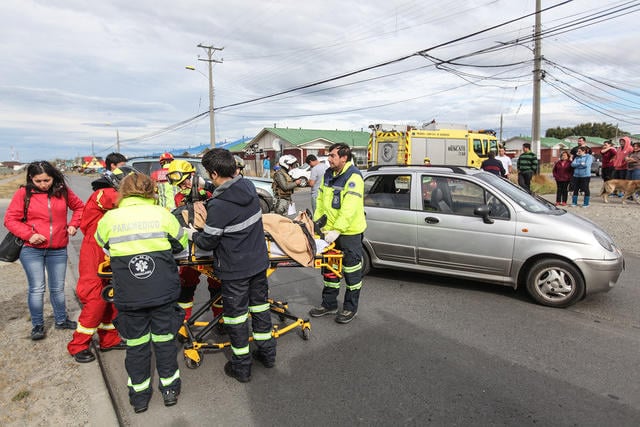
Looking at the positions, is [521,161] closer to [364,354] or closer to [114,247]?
[364,354]

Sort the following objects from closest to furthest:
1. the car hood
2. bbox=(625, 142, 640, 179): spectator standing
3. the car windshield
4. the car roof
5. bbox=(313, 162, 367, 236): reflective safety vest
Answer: bbox=(313, 162, 367, 236): reflective safety vest
the car hood
the car windshield
the car roof
bbox=(625, 142, 640, 179): spectator standing

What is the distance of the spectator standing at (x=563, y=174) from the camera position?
11.5m

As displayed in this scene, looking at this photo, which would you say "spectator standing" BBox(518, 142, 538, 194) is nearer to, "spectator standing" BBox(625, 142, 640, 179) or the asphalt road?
"spectator standing" BBox(625, 142, 640, 179)

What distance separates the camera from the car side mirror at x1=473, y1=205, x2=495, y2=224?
4.95m

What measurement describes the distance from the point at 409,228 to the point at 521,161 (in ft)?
27.9

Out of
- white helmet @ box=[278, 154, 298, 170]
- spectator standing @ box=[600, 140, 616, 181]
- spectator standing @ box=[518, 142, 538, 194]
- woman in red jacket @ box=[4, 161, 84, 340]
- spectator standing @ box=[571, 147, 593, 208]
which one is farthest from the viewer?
spectator standing @ box=[600, 140, 616, 181]

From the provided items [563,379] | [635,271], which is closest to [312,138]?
[635,271]

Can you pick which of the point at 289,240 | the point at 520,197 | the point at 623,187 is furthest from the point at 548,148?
the point at 289,240

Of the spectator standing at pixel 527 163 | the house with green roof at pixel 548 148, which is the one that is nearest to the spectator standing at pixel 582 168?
the spectator standing at pixel 527 163

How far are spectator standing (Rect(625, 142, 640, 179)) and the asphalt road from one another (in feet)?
29.9

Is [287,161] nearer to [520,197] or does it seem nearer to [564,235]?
[520,197]

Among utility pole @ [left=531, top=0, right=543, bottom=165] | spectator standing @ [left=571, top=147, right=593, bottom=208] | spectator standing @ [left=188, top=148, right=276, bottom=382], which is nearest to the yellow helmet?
spectator standing @ [left=188, top=148, right=276, bottom=382]

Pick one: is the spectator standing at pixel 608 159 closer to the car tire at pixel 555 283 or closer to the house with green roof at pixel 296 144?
the car tire at pixel 555 283

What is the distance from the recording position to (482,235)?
5047mm
